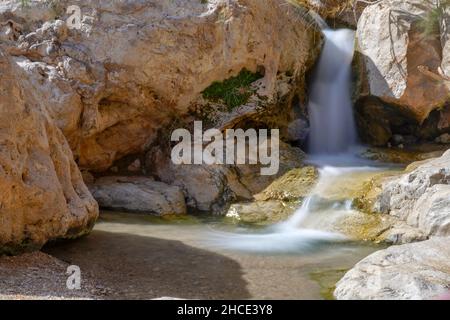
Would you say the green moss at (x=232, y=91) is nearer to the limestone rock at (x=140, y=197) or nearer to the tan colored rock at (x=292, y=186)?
the tan colored rock at (x=292, y=186)

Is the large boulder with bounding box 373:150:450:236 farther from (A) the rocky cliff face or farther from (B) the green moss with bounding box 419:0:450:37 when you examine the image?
(B) the green moss with bounding box 419:0:450:37

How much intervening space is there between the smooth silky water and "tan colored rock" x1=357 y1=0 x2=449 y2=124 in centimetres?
214

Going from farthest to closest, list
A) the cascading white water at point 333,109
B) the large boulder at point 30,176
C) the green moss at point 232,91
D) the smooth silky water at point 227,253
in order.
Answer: the cascading white water at point 333,109 < the green moss at point 232,91 < the large boulder at point 30,176 < the smooth silky water at point 227,253

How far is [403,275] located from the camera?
5.59m

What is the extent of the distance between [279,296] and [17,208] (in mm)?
3588

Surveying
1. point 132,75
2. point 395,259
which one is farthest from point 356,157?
point 395,259

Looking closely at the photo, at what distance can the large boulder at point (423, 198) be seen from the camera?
318 inches

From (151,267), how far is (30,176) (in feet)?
6.74

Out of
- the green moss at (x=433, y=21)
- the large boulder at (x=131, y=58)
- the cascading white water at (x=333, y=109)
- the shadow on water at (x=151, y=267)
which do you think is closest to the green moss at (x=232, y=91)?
the large boulder at (x=131, y=58)

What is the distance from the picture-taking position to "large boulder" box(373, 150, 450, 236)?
8.08 meters

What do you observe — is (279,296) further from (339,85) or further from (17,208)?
(339,85)

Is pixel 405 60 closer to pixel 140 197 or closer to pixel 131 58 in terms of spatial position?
pixel 131 58

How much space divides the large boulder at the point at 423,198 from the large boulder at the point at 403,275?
4.12ft

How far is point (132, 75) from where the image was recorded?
38.2ft
